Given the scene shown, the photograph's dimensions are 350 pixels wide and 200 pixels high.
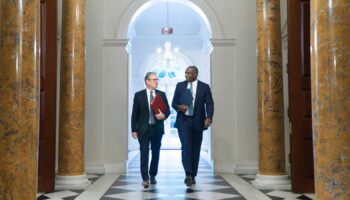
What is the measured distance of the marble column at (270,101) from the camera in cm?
644

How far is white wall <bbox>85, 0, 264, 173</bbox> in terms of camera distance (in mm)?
8492

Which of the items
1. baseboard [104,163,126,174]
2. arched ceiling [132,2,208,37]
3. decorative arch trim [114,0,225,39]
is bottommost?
baseboard [104,163,126,174]

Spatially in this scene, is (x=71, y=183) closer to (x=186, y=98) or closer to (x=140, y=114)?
(x=140, y=114)

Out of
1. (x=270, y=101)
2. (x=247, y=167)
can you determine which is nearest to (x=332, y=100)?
(x=270, y=101)

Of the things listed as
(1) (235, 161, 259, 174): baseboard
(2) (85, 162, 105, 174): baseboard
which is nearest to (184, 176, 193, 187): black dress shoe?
(1) (235, 161, 259, 174): baseboard

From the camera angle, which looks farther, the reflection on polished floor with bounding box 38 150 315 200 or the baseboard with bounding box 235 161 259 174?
the baseboard with bounding box 235 161 259 174

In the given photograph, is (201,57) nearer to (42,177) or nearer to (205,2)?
(205,2)

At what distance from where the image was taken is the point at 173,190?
6.17 metres

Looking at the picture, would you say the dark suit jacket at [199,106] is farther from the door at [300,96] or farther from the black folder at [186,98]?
the door at [300,96]

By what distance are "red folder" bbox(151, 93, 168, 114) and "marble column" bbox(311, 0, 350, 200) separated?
134 inches

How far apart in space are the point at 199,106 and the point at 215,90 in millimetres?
2026

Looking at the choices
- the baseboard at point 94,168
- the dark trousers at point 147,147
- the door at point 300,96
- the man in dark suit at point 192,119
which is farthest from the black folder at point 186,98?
the baseboard at point 94,168

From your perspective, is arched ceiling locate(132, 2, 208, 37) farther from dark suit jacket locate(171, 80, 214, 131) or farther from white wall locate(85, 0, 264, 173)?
dark suit jacket locate(171, 80, 214, 131)

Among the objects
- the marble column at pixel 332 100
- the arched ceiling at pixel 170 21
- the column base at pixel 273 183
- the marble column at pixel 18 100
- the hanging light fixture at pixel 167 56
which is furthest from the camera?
the hanging light fixture at pixel 167 56
